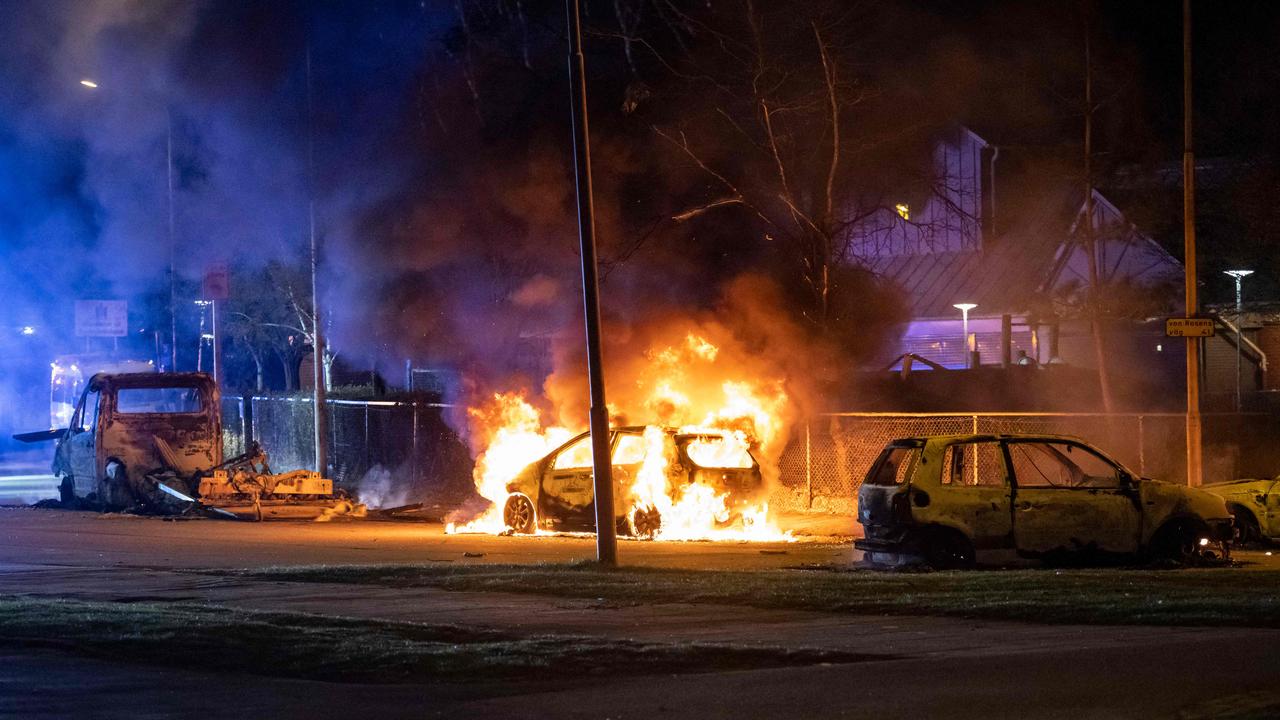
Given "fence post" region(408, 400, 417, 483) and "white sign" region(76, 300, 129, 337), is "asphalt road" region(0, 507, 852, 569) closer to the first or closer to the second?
"fence post" region(408, 400, 417, 483)

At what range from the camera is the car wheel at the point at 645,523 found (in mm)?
18266

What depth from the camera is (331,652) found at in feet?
29.8

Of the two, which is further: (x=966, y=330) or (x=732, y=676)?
(x=966, y=330)

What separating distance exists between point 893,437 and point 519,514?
6.80 meters

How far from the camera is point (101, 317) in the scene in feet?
155

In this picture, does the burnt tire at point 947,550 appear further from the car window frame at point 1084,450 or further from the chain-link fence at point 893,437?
the chain-link fence at point 893,437

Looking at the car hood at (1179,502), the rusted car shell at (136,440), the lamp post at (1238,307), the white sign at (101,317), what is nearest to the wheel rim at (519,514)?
the rusted car shell at (136,440)

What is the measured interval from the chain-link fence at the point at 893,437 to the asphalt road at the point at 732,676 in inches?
445

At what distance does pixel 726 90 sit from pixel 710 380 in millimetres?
5461

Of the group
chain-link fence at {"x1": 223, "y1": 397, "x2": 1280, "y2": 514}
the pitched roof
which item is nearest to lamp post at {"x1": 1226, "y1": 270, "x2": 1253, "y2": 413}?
the pitched roof

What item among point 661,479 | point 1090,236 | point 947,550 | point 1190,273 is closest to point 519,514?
point 661,479

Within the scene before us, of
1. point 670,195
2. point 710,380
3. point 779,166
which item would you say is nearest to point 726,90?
point 779,166

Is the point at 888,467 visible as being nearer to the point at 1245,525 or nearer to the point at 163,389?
the point at 1245,525

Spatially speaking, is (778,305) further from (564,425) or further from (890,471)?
(890,471)
